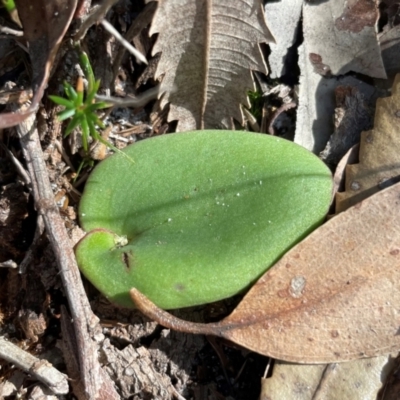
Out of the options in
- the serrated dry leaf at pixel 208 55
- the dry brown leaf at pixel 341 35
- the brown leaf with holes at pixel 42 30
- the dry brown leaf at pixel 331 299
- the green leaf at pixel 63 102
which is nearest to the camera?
the green leaf at pixel 63 102

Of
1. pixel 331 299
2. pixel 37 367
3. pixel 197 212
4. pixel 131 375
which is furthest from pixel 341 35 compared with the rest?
pixel 37 367

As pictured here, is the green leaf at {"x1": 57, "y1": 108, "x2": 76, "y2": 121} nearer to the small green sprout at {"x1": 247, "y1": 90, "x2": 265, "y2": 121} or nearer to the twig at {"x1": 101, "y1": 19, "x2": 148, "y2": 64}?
the twig at {"x1": 101, "y1": 19, "x2": 148, "y2": 64}

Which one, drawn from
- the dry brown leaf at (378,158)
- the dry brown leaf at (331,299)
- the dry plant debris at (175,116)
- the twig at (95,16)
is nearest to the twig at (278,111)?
the dry plant debris at (175,116)

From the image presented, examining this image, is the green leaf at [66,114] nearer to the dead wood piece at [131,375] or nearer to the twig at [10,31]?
the twig at [10,31]

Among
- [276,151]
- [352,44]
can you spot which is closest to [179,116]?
[276,151]

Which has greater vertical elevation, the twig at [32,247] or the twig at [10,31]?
the twig at [10,31]

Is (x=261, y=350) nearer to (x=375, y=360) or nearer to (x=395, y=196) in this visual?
(x=375, y=360)

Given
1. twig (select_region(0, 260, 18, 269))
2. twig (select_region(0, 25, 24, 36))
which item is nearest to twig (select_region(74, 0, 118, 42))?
twig (select_region(0, 25, 24, 36))
